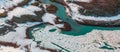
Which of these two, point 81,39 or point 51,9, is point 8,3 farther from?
point 81,39

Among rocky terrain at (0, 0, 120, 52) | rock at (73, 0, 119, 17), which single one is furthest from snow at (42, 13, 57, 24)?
rock at (73, 0, 119, 17)

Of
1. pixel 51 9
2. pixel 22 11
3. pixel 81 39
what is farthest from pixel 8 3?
pixel 81 39

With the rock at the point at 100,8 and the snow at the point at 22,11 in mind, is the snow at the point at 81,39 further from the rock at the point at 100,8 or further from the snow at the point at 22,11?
the snow at the point at 22,11

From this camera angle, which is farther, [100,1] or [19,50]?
[100,1]

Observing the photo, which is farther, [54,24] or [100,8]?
[100,8]

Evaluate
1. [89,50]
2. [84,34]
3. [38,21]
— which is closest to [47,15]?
[38,21]

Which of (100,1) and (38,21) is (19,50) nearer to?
(38,21)

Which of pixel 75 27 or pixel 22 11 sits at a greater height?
pixel 22 11

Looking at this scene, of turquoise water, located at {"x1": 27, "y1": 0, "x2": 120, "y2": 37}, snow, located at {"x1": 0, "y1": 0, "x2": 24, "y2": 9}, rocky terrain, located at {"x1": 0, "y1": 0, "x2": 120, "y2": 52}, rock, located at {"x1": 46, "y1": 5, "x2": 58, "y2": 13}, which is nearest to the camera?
rocky terrain, located at {"x1": 0, "y1": 0, "x2": 120, "y2": 52}

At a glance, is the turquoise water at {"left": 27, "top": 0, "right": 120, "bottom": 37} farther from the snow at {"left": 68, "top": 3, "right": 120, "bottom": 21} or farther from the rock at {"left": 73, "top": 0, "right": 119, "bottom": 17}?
the rock at {"left": 73, "top": 0, "right": 119, "bottom": 17}

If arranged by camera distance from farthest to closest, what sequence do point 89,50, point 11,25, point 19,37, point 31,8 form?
1. point 31,8
2. point 11,25
3. point 19,37
4. point 89,50

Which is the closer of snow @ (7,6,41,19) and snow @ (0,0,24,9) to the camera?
snow @ (7,6,41,19)
